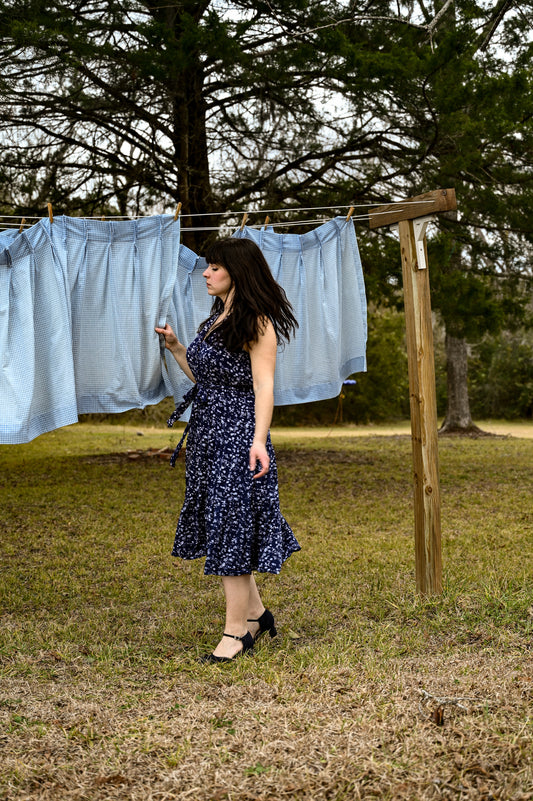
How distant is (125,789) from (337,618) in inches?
74.1

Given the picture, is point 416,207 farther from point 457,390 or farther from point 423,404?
point 457,390

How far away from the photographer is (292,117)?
7996 millimetres

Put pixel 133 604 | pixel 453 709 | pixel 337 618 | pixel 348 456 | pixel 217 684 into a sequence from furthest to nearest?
pixel 348 456, pixel 133 604, pixel 337 618, pixel 217 684, pixel 453 709

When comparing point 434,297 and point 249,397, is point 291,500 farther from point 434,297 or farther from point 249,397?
point 249,397

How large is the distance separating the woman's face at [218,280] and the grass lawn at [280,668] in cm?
153

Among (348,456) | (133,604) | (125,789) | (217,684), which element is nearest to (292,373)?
(133,604)

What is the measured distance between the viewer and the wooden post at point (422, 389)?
4055 millimetres

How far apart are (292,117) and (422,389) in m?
4.86

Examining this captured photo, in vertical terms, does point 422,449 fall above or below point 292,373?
below

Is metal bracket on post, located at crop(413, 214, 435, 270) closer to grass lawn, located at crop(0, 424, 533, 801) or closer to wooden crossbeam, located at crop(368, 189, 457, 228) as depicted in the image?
wooden crossbeam, located at crop(368, 189, 457, 228)

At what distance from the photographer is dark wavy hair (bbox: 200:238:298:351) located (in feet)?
10.4

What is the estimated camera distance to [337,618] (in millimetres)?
3953

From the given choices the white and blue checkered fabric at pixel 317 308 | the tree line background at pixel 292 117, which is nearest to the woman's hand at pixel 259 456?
the white and blue checkered fabric at pixel 317 308

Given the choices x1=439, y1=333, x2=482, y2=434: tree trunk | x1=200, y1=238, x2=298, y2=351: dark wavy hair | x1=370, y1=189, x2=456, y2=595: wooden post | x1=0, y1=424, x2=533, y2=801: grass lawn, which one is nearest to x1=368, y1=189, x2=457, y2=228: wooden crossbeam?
x1=370, y1=189, x2=456, y2=595: wooden post
